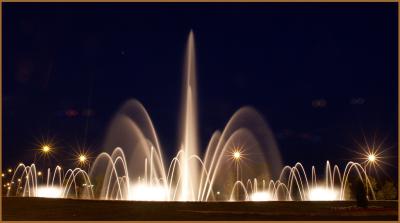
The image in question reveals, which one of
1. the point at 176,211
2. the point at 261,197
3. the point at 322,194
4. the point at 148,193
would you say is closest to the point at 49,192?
the point at 148,193

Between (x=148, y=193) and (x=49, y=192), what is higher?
(x=49, y=192)

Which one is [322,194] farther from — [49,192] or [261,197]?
[49,192]

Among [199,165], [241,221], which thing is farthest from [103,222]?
[199,165]

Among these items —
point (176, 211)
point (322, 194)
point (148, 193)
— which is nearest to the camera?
point (176, 211)

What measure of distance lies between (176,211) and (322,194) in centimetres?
2459

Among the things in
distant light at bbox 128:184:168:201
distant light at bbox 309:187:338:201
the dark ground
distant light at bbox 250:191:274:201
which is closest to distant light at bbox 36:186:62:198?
distant light at bbox 128:184:168:201

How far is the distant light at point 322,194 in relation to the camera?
42344 millimetres

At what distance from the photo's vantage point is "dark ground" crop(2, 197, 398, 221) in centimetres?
1991

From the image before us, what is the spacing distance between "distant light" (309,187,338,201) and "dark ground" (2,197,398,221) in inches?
625

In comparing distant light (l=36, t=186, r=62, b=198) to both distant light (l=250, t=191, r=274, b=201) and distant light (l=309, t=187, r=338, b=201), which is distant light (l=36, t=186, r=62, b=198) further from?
distant light (l=309, t=187, r=338, b=201)

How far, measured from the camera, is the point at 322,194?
4322cm

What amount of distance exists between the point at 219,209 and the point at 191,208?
1494 mm

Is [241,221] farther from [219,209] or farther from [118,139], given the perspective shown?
[118,139]

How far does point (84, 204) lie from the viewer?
2484cm
